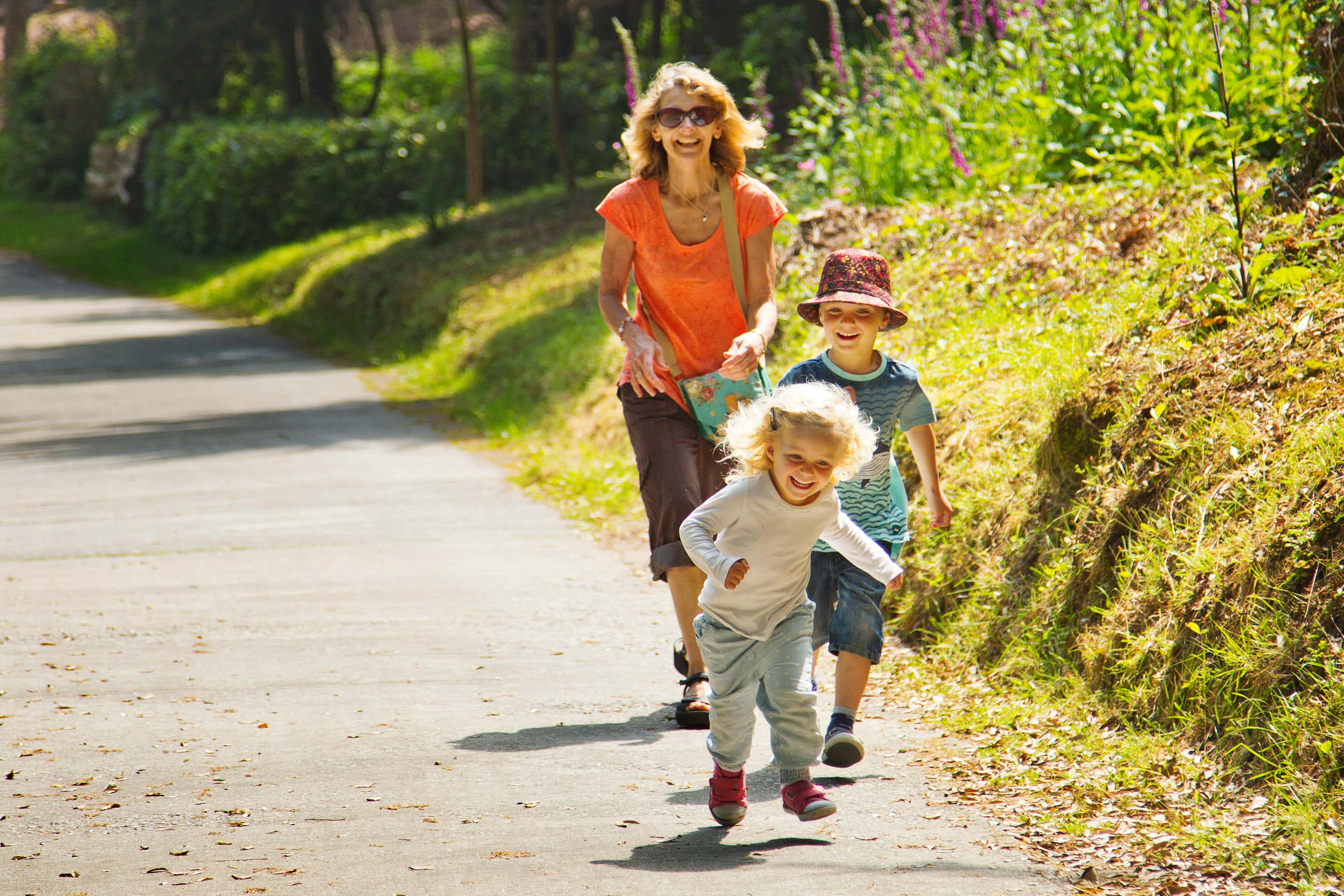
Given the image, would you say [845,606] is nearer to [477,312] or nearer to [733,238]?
[733,238]

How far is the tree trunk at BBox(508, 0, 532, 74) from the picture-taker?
22.2m

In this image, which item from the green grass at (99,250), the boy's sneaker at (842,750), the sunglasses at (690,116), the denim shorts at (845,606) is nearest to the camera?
the boy's sneaker at (842,750)

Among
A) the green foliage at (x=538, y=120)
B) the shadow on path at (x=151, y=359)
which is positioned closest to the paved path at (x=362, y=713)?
the shadow on path at (x=151, y=359)

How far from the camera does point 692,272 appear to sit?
Answer: 15.2 feet

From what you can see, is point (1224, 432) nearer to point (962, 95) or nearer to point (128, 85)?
point (962, 95)

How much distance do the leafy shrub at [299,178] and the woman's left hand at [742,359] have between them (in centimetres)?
1965

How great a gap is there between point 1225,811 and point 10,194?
37.1 metres

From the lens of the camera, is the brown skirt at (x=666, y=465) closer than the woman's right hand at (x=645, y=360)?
No

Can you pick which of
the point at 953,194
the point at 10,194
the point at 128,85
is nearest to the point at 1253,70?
the point at 953,194

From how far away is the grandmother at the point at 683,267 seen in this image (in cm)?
461

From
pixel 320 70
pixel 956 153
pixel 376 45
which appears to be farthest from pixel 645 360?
pixel 320 70

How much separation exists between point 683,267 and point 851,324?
72 centimetres

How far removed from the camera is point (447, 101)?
24797 mm

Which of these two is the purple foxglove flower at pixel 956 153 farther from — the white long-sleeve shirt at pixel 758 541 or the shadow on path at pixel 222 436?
the white long-sleeve shirt at pixel 758 541
